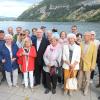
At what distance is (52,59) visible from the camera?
6.71 m

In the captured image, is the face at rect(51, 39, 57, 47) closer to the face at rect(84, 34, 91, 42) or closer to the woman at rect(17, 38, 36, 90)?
A: the woman at rect(17, 38, 36, 90)

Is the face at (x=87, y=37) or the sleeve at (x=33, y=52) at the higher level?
the face at (x=87, y=37)

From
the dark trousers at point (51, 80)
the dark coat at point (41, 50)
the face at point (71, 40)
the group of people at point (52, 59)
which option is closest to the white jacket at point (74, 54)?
the group of people at point (52, 59)

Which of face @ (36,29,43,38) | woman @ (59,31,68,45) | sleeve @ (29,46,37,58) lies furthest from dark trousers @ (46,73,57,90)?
face @ (36,29,43,38)

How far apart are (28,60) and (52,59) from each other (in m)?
0.76

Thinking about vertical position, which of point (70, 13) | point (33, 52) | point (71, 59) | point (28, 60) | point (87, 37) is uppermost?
point (87, 37)

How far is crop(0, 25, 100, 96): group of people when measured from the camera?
6.60 metres

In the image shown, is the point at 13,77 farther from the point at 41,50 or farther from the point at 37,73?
the point at 41,50

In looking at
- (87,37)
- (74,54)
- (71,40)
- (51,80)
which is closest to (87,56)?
(74,54)

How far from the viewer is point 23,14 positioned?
17575 centimetres

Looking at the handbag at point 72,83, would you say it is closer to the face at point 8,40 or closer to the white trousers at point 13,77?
the white trousers at point 13,77

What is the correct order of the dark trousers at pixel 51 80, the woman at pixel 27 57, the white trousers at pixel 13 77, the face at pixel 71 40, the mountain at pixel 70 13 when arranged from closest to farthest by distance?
1. the face at pixel 71 40
2. the dark trousers at pixel 51 80
3. the woman at pixel 27 57
4. the white trousers at pixel 13 77
5. the mountain at pixel 70 13

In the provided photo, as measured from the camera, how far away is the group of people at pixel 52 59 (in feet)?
21.6

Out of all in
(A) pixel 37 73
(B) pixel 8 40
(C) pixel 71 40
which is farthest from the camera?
(A) pixel 37 73
